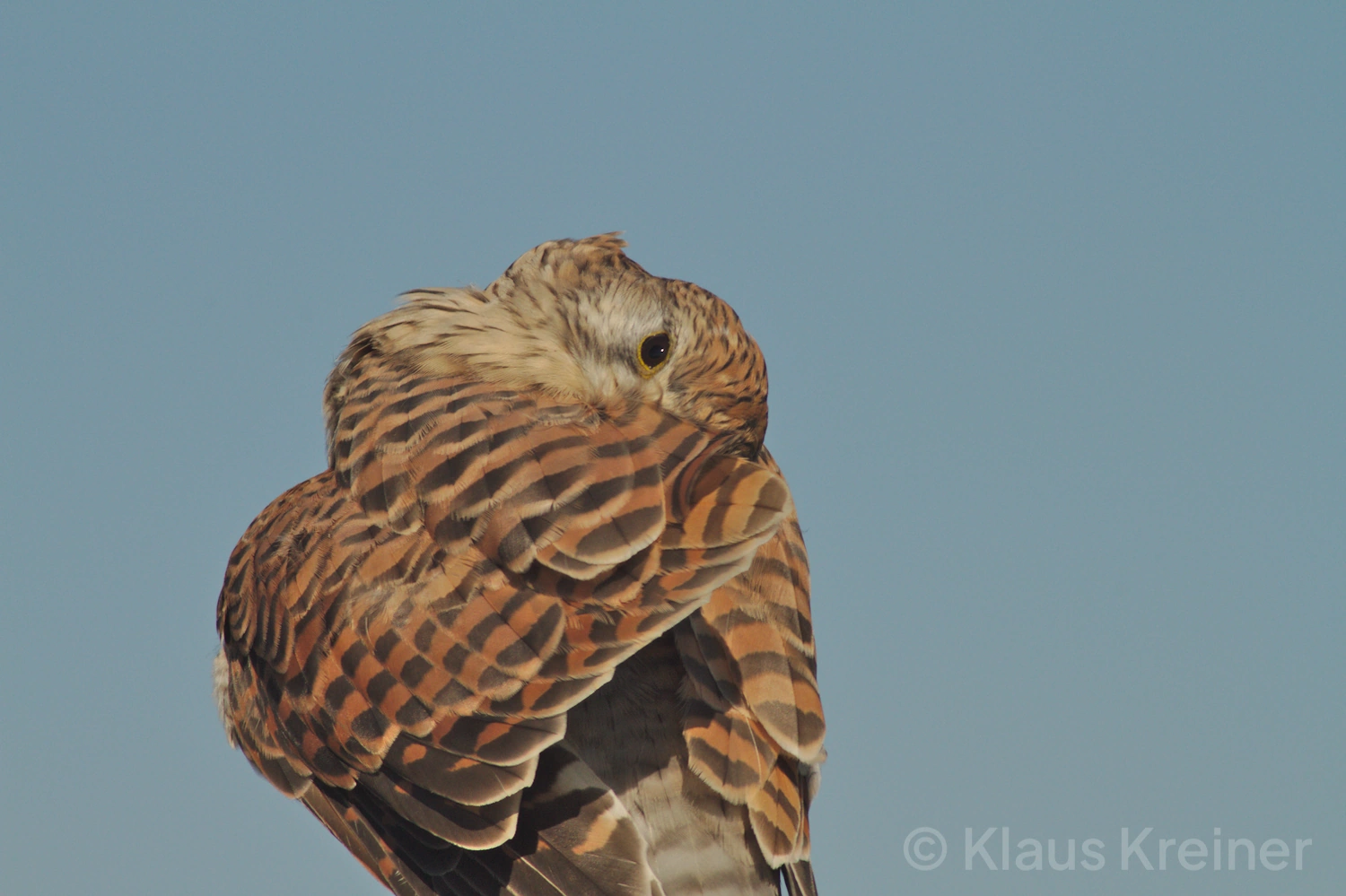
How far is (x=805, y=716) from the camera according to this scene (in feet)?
14.4

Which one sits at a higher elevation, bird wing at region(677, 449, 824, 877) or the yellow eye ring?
the yellow eye ring

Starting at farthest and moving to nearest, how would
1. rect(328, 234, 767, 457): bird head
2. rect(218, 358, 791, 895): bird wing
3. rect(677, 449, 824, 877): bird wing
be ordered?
1. rect(328, 234, 767, 457): bird head
2. rect(677, 449, 824, 877): bird wing
3. rect(218, 358, 791, 895): bird wing

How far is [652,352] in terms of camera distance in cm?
493

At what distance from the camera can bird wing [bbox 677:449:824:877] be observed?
4.27 metres

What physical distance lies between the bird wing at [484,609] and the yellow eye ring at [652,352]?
470 millimetres

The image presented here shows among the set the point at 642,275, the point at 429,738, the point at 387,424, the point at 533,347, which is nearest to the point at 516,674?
the point at 429,738

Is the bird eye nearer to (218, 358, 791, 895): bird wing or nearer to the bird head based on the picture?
the bird head

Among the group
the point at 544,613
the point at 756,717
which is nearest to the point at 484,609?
the point at 544,613

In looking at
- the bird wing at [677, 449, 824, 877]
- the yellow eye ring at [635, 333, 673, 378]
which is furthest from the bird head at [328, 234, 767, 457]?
the bird wing at [677, 449, 824, 877]

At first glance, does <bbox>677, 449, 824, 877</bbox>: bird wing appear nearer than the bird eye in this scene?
Yes

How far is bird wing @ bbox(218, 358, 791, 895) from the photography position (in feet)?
12.4

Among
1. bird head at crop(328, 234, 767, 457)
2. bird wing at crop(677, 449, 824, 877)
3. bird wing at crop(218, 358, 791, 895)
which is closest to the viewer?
bird wing at crop(218, 358, 791, 895)

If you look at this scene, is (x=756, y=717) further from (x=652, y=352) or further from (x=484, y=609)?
(x=652, y=352)

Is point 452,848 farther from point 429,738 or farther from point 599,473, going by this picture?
point 599,473
